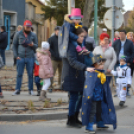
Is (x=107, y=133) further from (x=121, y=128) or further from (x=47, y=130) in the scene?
(x=47, y=130)

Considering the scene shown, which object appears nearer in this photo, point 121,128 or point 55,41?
point 121,128

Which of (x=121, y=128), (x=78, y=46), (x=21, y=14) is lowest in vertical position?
(x=121, y=128)

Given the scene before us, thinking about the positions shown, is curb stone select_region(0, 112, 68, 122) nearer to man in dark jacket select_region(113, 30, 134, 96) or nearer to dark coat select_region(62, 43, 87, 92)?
dark coat select_region(62, 43, 87, 92)

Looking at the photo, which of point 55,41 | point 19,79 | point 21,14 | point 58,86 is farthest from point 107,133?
point 21,14

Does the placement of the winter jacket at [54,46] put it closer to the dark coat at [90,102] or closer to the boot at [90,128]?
the dark coat at [90,102]

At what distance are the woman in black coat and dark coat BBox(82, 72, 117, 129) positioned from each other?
10.0 inches

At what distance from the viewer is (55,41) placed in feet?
30.7

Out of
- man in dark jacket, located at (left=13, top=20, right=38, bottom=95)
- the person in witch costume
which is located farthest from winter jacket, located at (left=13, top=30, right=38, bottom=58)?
the person in witch costume

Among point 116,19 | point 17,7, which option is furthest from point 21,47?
point 17,7

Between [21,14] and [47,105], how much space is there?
20.4 metres

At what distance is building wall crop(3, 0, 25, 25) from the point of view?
25.1 m

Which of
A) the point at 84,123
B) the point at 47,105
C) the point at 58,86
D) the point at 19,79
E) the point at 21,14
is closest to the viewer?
the point at 84,123

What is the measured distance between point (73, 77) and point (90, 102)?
542mm

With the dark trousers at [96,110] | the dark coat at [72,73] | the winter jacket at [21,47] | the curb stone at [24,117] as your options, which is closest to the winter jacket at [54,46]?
the winter jacket at [21,47]
